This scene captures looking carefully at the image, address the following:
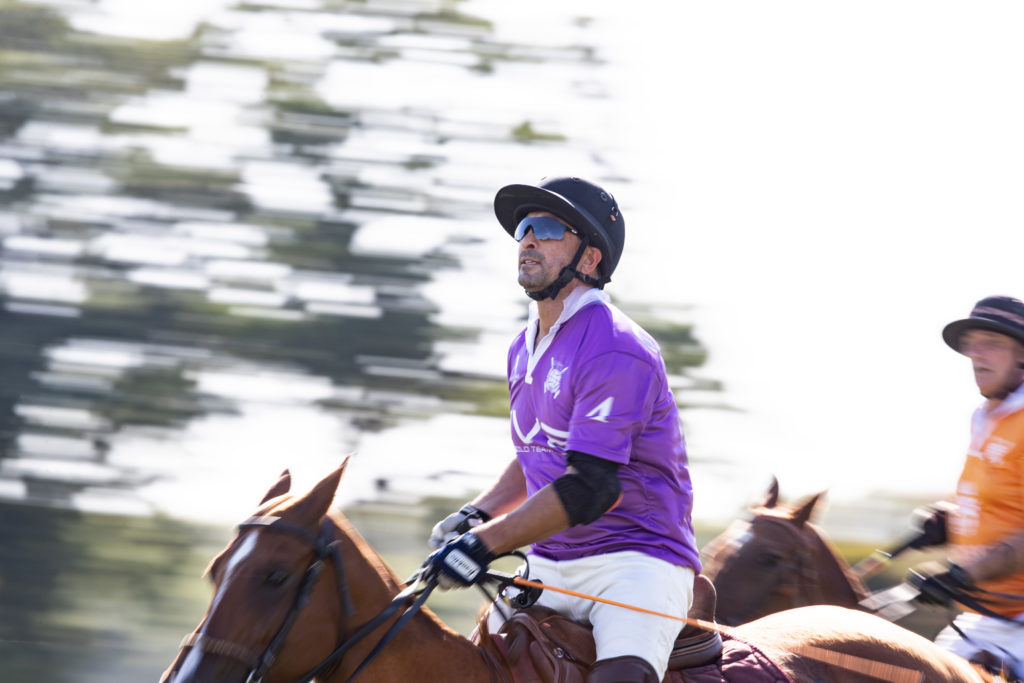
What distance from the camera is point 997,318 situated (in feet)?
14.3

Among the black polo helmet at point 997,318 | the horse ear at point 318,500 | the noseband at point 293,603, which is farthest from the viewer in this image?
the black polo helmet at point 997,318

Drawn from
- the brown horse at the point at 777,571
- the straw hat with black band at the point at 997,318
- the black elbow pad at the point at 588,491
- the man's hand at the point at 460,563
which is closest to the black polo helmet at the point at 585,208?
the black elbow pad at the point at 588,491

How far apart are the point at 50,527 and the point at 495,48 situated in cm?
510

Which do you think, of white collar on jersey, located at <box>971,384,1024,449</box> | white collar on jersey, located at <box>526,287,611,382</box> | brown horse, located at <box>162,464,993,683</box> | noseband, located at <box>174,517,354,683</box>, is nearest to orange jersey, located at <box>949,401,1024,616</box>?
white collar on jersey, located at <box>971,384,1024,449</box>

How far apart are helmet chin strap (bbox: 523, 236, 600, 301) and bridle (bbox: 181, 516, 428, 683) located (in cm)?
99

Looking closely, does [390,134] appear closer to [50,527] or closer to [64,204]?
[64,204]

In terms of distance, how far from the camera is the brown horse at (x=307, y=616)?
8.69ft

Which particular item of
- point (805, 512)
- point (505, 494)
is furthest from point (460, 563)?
point (805, 512)

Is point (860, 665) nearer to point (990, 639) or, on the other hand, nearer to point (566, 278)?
point (990, 639)

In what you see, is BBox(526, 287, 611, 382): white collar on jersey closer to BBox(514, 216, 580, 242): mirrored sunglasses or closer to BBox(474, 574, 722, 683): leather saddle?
BBox(514, 216, 580, 242): mirrored sunglasses

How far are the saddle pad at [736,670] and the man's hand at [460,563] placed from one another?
74cm

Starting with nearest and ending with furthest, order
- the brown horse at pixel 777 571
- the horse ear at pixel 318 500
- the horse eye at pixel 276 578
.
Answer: the horse eye at pixel 276 578
the horse ear at pixel 318 500
the brown horse at pixel 777 571

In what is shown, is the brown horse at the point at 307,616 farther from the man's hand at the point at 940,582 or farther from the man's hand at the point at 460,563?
the man's hand at the point at 940,582

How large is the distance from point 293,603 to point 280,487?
43 cm
